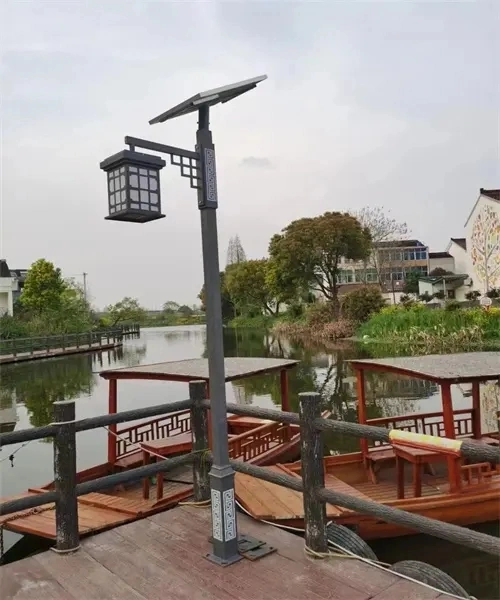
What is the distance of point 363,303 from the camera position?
28531 millimetres

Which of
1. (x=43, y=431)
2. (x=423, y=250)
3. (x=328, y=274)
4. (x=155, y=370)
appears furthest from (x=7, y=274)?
(x=43, y=431)

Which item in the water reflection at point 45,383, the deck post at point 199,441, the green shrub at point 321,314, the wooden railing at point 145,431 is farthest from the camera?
the green shrub at point 321,314

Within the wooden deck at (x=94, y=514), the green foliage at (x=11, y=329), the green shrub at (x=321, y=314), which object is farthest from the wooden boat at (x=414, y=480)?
the green shrub at (x=321, y=314)

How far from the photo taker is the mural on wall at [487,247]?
29.5 metres

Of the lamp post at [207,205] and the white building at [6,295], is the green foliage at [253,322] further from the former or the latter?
the lamp post at [207,205]

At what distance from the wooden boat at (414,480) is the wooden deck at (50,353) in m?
20.0

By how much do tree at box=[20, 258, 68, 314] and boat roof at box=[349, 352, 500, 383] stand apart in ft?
92.7

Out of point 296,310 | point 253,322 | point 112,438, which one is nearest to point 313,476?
point 112,438

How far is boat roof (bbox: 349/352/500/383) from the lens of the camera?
4887 mm

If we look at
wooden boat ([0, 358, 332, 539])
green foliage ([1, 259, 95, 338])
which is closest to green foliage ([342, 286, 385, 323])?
green foliage ([1, 259, 95, 338])

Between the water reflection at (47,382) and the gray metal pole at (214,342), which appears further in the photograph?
the water reflection at (47,382)

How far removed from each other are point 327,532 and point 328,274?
28088mm

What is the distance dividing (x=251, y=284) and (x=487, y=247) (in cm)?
2037

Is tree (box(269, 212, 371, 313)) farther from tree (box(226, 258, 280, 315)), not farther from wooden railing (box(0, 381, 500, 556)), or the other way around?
wooden railing (box(0, 381, 500, 556))
